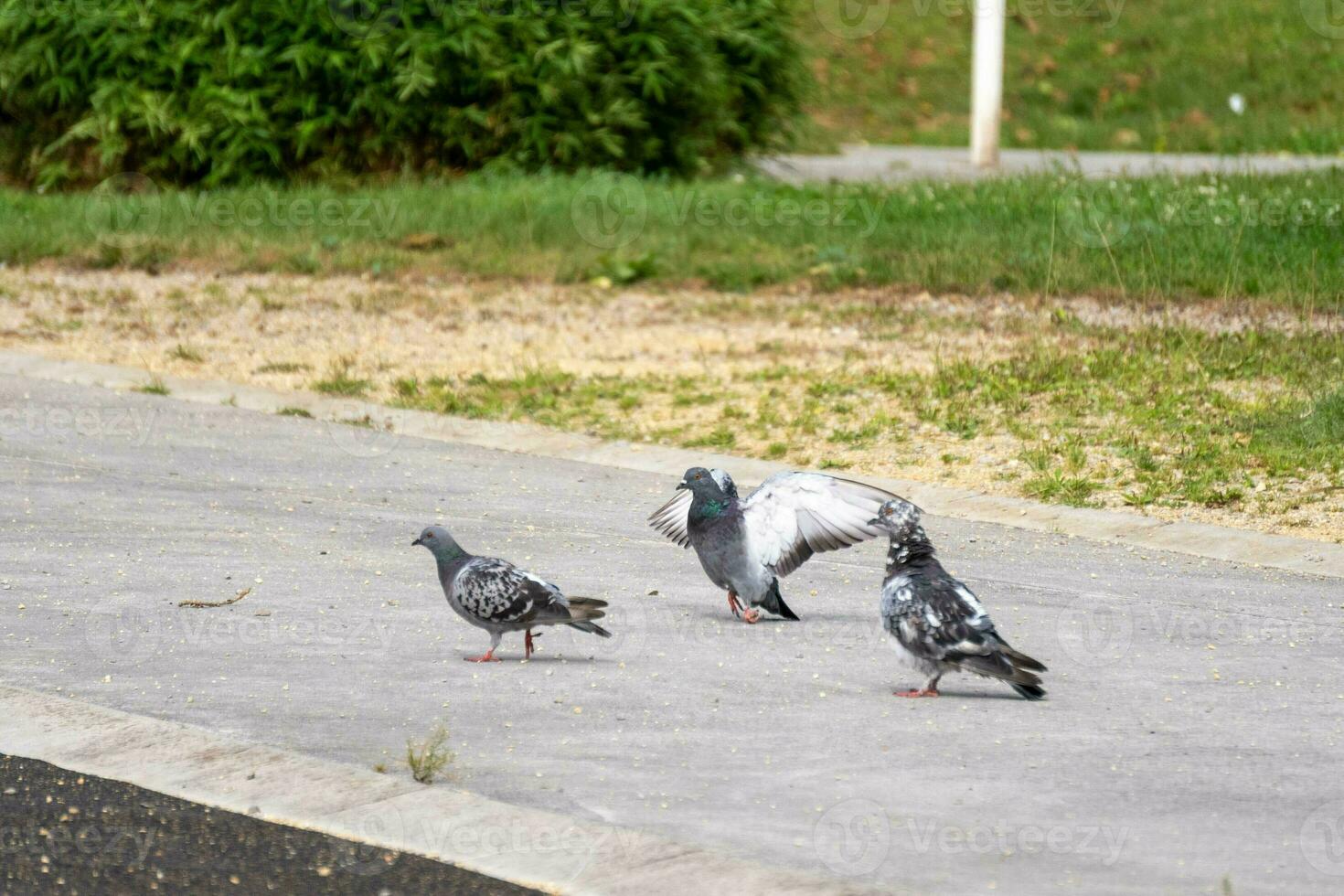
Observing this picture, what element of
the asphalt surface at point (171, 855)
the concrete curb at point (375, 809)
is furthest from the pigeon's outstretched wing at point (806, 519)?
the asphalt surface at point (171, 855)

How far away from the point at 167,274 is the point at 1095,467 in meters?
8.58

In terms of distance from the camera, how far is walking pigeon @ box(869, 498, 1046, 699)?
213 inches

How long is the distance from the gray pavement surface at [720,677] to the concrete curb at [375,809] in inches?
6.7

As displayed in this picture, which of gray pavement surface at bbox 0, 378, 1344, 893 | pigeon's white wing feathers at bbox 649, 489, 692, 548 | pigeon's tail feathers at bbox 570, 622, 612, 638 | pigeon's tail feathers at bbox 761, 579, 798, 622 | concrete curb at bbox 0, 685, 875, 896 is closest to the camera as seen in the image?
concrete curb at bbox 0, 685, 875, 896

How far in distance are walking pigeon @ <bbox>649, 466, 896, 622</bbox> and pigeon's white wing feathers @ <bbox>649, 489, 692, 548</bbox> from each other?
0.45 meters

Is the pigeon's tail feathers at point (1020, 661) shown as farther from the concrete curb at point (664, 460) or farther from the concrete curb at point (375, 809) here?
the concrete curb at point (664, 460)

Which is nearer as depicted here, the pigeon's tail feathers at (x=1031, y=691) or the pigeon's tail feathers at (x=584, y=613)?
the pigeon's tail feathers at (x=1031, y=691)

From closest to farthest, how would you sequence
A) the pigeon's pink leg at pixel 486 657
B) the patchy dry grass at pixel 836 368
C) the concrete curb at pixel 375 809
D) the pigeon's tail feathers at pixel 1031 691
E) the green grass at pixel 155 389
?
the concrete curb at pixel 375 809 < the pigeon's tail feathers at pixel 1031 691 < the pigeon's pink leg at pixel 486 657 < the patchy dry grass at pixel 836 368 < the green grass at pixel 155 389

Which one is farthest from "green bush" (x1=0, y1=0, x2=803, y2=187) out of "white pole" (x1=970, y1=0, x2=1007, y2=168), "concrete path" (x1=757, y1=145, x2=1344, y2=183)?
"white pole" (x1=970, y1=0, x2=1007, y2=168)

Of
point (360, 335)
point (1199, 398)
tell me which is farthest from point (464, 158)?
point (1199, 398)

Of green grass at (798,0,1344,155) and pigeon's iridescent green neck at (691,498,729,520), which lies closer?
pigeon's iridescent green neck at (691,498,729,520)

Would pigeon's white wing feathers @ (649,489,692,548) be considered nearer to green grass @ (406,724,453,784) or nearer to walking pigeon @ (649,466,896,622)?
walking pigeon @ (649,466,896,622)

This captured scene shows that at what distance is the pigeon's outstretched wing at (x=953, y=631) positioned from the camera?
5.40 m

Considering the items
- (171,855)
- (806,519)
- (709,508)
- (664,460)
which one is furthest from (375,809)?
(664,460)
